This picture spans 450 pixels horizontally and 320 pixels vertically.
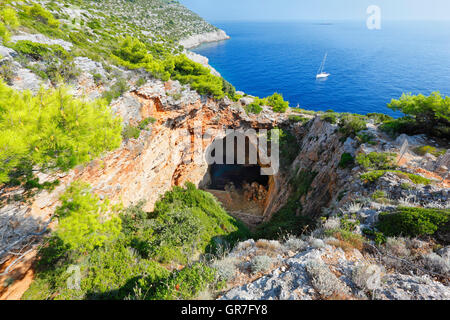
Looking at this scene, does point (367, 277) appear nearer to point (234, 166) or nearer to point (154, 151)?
point (154, 151)

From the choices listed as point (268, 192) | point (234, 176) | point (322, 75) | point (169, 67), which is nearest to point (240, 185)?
point (234, 176)

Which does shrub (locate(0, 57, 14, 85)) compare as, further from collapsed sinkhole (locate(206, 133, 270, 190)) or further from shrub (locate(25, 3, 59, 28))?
collapsed sinkhole (locate(206, 133, 270, 190))

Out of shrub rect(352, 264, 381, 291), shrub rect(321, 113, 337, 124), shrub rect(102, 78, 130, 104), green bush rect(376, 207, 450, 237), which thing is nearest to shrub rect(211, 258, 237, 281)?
shrub rect(352, 264, 381, 291)

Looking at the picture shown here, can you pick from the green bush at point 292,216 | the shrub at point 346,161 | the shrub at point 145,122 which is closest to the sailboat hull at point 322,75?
the green bush at point 292,216

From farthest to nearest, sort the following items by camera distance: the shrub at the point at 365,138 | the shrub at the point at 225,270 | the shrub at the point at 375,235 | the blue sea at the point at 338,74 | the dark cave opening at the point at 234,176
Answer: the blue sea at the point at 338,74
the dark cave opening at the point at 234,176
the shrub at the point at 365,138
the shrub at the point at 375,235
the shrub at the point at 225,270

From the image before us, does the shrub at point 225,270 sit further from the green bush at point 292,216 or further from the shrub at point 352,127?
the shrub at point 352,127

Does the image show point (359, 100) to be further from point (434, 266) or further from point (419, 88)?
point (434, 266)
